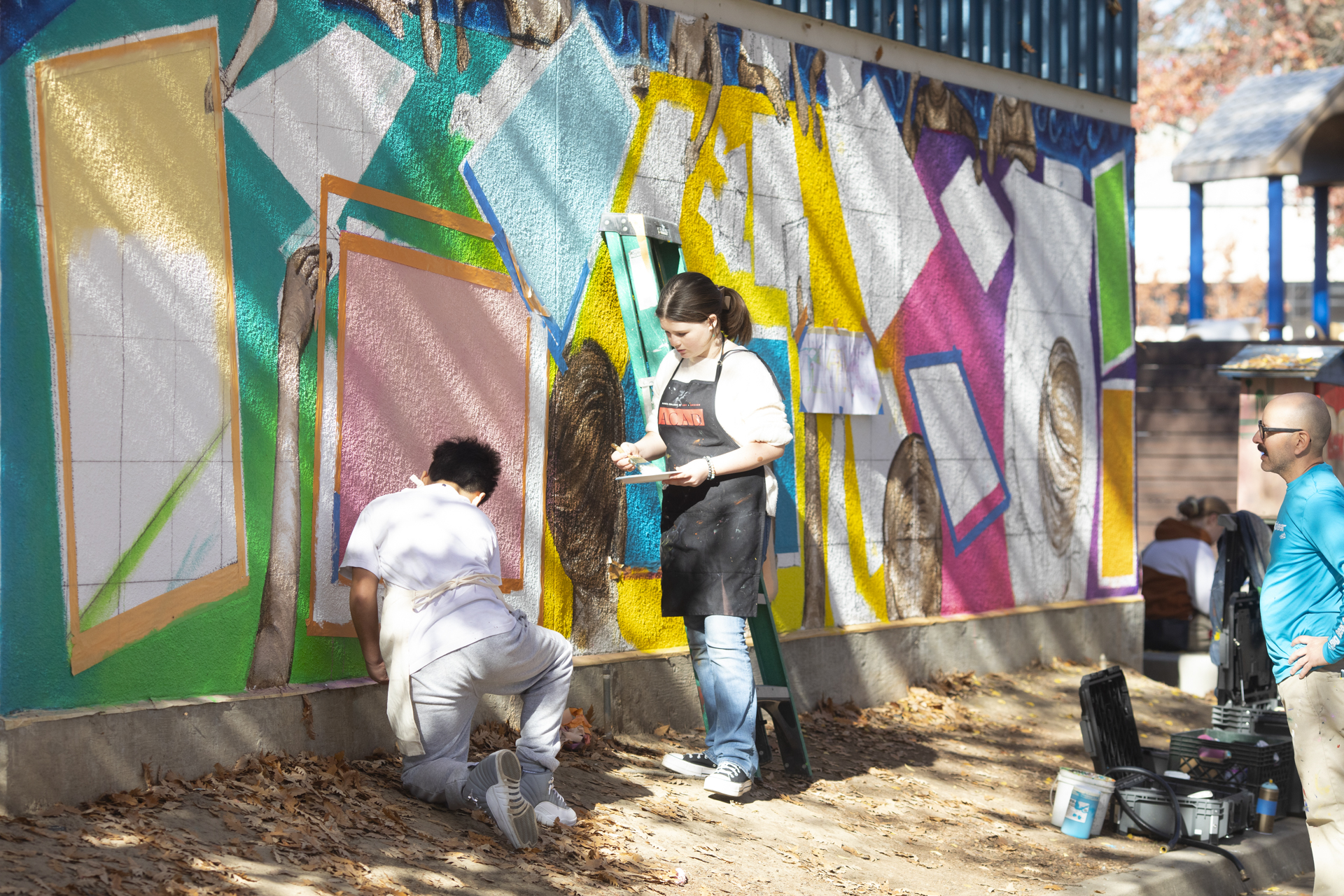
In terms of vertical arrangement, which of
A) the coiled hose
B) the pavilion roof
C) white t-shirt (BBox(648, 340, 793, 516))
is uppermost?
the pavilion roof

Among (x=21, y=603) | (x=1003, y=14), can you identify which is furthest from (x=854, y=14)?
(x=21, y=603)

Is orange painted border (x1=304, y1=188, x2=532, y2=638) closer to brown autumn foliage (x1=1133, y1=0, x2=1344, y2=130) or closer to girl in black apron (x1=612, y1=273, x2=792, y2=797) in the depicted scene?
girl in black apron (x1=612, y1=273, x2=792, y2=797)

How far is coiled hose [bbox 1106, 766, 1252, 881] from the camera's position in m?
5.93

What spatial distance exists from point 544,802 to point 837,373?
3.64 metres

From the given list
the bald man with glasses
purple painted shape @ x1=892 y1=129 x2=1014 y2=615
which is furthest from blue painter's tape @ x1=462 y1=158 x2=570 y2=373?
the bald man with glasses

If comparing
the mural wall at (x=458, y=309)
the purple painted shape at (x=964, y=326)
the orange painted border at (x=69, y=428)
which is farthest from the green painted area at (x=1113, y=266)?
the orange painted border at (x=69, y=428)

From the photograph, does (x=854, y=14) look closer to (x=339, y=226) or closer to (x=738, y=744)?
(x=339, y=226)

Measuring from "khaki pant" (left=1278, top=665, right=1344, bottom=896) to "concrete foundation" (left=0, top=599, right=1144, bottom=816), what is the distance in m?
2.93

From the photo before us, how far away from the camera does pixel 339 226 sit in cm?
559

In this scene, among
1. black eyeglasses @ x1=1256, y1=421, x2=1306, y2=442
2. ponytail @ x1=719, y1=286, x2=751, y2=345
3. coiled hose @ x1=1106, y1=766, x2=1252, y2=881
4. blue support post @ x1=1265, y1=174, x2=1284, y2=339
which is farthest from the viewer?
blue support post @ x1=1265, y1=174, x2=1284, y2=339

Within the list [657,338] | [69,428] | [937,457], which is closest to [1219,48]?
[937,457]

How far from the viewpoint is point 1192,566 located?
34.2 ft

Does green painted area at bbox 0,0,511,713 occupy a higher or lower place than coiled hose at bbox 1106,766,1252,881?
higher

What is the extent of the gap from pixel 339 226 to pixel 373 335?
1.49 feet
